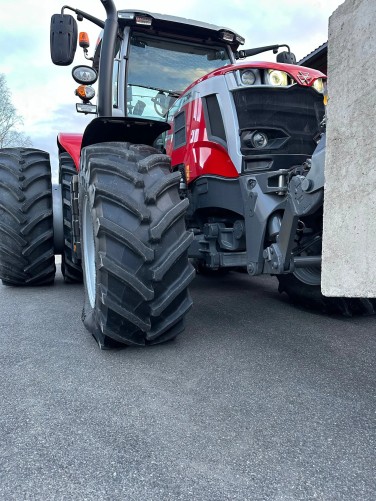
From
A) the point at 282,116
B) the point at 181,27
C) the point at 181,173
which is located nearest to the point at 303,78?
the point at 282,116

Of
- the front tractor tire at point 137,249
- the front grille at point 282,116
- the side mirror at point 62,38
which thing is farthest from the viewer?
the side mirror at point 62,38

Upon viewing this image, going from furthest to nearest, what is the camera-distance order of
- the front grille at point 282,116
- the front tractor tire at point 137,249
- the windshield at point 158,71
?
the windshield at point 158,71 → the front grille at point 282,116 → the front tractor tire at point 137,249

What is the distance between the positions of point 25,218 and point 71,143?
844 mm

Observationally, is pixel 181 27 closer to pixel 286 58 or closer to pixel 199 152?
pixel 286 58

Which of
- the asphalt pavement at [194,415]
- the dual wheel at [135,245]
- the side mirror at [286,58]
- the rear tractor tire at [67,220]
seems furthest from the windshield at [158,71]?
the asphalt pavement at [194,415]

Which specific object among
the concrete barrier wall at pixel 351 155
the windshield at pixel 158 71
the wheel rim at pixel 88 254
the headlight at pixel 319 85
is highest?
the windshield at pixel 158 71

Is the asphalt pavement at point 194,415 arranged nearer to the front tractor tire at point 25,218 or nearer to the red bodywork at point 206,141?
the red bodywork at point 206,141

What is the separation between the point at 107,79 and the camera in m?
Answer: 3.07

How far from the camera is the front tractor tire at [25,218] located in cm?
386

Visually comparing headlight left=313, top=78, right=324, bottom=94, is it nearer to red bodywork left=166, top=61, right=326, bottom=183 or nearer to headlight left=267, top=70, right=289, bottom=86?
red bodywork left=166, top=61, right=326, bottom=183

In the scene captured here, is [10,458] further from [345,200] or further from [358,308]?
[358,308]

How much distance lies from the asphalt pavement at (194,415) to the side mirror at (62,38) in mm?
1750

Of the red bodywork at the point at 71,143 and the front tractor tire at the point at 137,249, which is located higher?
the red bodywork at the point at 71,143

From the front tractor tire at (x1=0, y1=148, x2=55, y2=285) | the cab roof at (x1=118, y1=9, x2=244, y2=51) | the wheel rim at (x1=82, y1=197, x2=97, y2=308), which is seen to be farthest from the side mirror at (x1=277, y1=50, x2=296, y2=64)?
the front tractor tire at (x1=0, y1=148, x2=55, y2=285)
